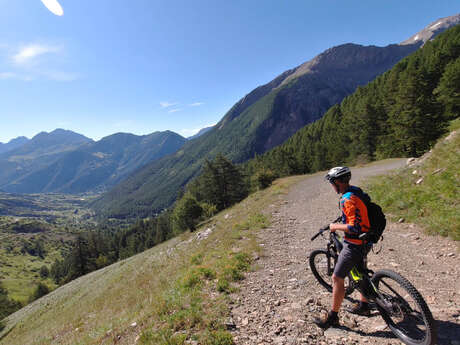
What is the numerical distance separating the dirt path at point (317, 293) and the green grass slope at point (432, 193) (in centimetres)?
69

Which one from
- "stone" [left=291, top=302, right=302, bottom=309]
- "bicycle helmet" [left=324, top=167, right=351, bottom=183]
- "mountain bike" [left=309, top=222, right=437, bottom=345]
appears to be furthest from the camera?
"stone" [left=291, top=302, right=302, bottom=309]

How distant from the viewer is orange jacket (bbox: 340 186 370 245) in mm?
4508

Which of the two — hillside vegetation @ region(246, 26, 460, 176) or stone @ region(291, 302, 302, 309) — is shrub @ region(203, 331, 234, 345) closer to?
stone @ region(291, 302, 302, 309)

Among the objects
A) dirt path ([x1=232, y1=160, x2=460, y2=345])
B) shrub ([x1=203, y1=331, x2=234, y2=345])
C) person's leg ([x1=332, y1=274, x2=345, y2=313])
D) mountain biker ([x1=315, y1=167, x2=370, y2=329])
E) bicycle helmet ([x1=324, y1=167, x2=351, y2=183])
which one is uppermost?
bicycle helmet ([x1=324, y1=167, x2=351, y2=183])

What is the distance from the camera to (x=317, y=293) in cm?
645

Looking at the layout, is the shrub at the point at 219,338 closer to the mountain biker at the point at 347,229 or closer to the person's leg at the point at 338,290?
the mountain biker at the point at 347,229

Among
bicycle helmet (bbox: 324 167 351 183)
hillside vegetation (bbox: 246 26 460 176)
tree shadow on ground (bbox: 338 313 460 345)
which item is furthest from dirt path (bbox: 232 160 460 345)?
hillside vegetation (bbox: 246 26 460 176)

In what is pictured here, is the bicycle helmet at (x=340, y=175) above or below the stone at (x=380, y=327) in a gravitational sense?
above

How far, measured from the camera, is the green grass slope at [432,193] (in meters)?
8.47

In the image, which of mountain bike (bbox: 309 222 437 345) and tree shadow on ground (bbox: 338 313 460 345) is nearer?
mountain bike (bbox: 309 222 437 345)

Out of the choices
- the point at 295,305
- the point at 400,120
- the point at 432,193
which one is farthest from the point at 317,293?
the point at 400,120

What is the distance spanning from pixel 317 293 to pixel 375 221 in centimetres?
330

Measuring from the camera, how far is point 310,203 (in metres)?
19.2

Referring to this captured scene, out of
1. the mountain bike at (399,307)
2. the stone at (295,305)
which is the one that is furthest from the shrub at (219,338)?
the mountain bike at (399,307)
